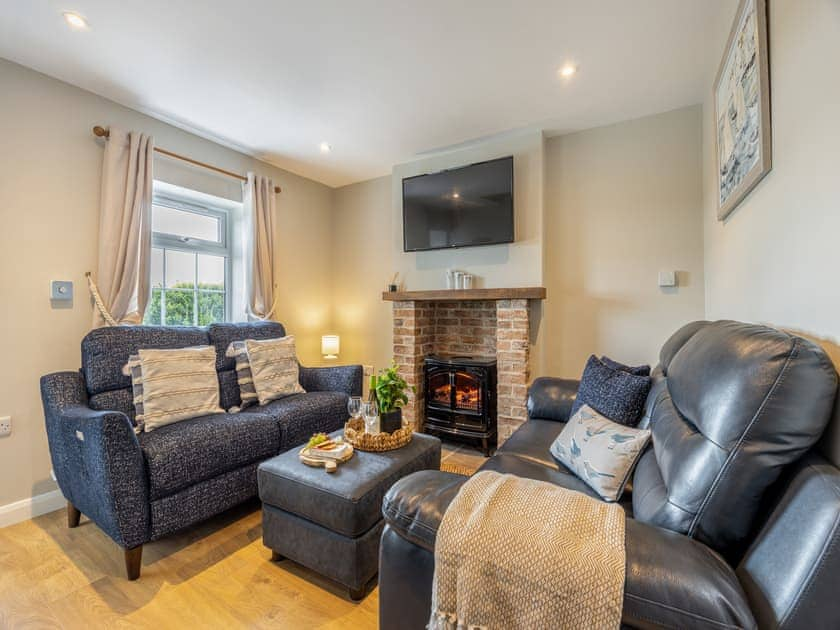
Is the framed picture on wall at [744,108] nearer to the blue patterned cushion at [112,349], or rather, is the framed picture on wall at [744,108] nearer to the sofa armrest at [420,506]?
the sofa armrest at [420,506]

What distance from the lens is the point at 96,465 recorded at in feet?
5.21

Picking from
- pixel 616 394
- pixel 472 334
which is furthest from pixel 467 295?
pixel 616 394

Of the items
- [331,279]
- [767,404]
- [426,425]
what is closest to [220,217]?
[331,279]

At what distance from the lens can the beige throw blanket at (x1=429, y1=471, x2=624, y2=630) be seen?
0.68 m

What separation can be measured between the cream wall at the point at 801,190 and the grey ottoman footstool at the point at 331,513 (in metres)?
1.44

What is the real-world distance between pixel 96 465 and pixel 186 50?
2.11m

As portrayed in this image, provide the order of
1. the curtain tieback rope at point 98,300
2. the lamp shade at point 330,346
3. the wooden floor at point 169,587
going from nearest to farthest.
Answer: the wooden floor at point 169,587, the curtain tieback rope at point 98,300, the lamp shade at point 330,346

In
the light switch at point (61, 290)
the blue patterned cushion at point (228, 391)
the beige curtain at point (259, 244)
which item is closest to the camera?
the light switch at point (61, 290)

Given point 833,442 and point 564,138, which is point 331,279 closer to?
point 564,138

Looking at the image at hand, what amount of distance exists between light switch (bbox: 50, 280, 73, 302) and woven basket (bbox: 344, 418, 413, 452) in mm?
1950

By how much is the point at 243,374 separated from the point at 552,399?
208 centimetres

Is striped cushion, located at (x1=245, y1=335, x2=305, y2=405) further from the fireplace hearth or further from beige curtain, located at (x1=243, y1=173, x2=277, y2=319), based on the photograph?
the fireplace hearth

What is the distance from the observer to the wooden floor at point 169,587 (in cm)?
139

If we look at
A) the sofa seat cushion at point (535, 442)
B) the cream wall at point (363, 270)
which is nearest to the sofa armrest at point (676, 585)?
the sofa seat cushion at point (535, 442)
